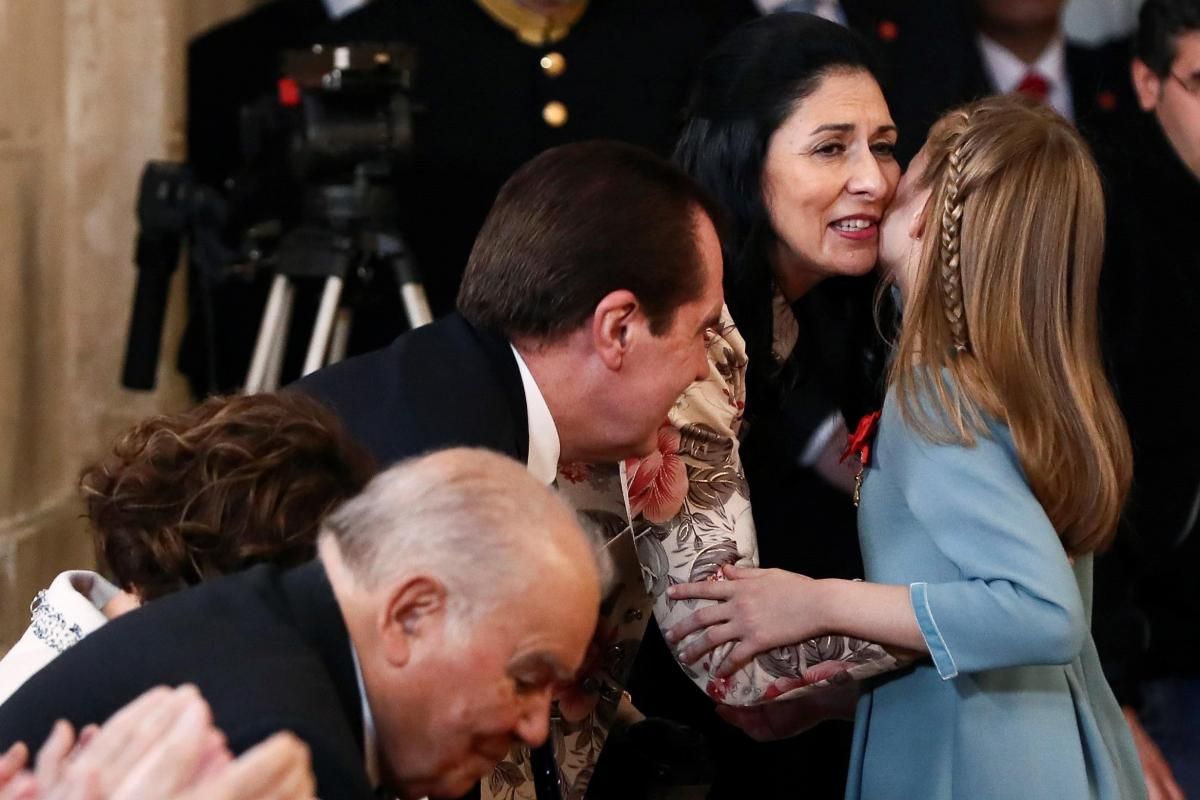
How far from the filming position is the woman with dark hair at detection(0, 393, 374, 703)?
1.41 meters

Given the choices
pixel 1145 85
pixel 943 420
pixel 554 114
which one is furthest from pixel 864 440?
pixel 1145 85

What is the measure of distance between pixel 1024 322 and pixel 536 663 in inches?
36.9

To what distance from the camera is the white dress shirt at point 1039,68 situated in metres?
3.80

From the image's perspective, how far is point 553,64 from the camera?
357cm

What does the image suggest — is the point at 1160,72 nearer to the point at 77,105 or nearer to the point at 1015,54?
the point at 1015,54

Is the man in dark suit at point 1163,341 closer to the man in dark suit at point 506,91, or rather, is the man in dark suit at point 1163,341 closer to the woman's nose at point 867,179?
the man in dark suit at point 506,91

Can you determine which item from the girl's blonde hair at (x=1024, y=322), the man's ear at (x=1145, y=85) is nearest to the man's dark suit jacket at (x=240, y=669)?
the girl's blonde hair at (x=1024, y=322)

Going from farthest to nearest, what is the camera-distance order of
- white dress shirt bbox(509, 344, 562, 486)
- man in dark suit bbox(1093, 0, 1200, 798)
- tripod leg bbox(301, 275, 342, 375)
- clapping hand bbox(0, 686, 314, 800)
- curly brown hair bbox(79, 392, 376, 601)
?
man in dark suit bbox(1093, 0, 1200, 798), tripod leg bbox(301, 275, 342, 375), white dress shirt bbox(509, 344, 562, 486), curly brown hair bbox(79, 392, 376, 601), clapping hand bbox(0, 686, 314, 800)

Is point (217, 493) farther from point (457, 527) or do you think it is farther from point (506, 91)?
point (506, 91)

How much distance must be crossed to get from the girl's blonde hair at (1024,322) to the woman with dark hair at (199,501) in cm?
76

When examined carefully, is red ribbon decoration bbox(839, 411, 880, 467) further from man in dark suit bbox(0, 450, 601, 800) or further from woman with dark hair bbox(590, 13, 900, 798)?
man in dark suit bbox(0, 450, 601, 800)

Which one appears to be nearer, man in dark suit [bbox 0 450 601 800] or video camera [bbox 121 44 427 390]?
man in dark suit [bbox 0 450 601 800]

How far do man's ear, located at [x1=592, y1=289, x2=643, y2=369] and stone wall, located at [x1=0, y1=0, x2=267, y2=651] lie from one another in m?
1.83

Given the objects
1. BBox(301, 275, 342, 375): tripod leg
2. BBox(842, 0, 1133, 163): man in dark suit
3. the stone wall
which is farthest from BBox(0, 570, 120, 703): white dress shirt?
BBox(842, 0, 1133, 163): man in dark suit
